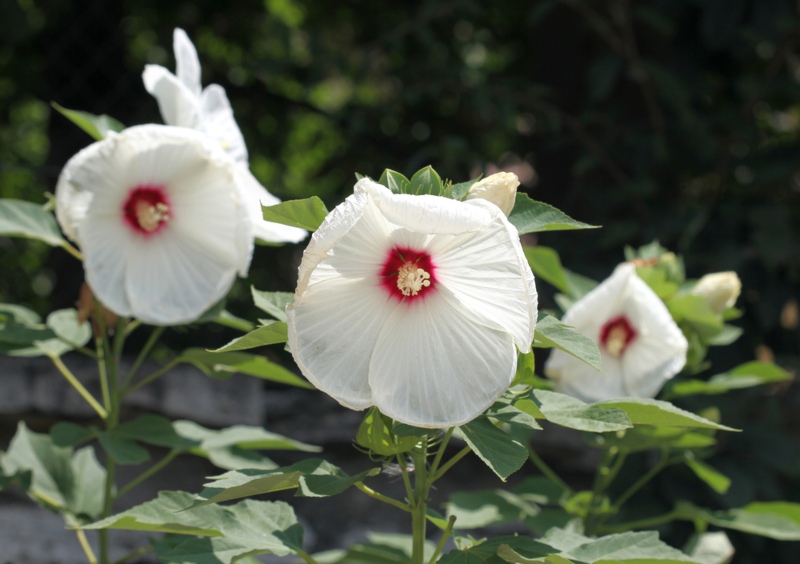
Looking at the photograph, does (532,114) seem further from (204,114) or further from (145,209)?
(145,209)

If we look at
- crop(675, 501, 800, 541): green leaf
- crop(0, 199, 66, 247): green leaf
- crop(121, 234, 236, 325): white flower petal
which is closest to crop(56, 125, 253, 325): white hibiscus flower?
crop(121, 234, 236, 325): white flower petal

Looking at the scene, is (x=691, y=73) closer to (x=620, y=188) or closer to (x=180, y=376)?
(x=620, y=188)

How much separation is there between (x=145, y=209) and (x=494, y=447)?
61 centimetres

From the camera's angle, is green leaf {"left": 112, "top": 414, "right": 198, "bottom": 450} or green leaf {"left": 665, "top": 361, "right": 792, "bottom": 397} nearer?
green leaf {"left": 112, "top": 414, "right": 198, "bottom": 450}

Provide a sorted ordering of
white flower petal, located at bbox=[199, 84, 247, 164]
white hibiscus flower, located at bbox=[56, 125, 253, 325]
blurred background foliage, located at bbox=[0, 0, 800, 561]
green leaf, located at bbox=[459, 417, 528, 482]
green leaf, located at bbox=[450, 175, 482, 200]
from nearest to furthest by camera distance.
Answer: green leaf, located at bbox=[459, 417, 528, 482]
green leaf, located at bbox=[450, 175, 482, 200]
white hibiscus flower, located at bbox=[56, 125, 253, 325]
white flower petal, located at bbox=[199, 84, 247, 164]
blurred background foliage, located at bbox=[0, 0, 800, 561]

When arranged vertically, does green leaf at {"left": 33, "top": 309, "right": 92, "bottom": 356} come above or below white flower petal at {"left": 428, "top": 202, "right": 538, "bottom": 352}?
below

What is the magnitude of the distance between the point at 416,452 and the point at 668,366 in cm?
46

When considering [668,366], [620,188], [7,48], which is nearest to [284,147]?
[7,48]

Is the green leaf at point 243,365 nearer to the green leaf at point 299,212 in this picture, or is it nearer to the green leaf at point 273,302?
the green leaf at point 273,302

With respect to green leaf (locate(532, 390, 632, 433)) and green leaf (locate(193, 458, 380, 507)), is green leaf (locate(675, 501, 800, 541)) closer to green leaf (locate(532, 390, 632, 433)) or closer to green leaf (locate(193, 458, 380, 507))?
green leaf (locate(532, 390, 632, 433))

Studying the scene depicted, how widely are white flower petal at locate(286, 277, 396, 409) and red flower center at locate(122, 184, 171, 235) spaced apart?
0.46 metres

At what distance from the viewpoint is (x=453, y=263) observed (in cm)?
85

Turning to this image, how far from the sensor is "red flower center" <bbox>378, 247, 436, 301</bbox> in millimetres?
842

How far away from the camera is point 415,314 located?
86cm
